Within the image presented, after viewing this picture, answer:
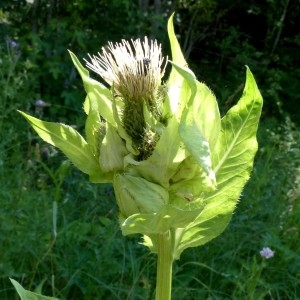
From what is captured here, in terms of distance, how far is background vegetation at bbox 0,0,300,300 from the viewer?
2572 millimetres

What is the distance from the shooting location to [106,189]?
3.56m

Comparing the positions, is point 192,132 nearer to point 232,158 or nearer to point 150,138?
point 150,138

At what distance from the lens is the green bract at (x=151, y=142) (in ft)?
3.13

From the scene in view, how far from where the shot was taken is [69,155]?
3.42 ft

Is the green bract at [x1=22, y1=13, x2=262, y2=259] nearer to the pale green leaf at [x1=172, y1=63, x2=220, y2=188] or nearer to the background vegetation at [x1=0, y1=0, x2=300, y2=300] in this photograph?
the pale green leaf at [x1=172, y1=63, x2=220, y2=188]

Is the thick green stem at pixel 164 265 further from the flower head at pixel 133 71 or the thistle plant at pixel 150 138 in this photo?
the flower head at pixel 133 71

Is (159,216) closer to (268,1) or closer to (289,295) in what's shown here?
(289,295)

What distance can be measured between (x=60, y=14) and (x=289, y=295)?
412 cm

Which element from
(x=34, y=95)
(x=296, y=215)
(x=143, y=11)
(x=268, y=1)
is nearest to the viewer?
(x=296, y=215)

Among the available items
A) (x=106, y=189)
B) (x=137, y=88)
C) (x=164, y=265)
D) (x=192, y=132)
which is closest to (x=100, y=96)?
(x=137, y=88)

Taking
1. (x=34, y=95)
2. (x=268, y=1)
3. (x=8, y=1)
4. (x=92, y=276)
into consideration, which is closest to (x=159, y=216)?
(x=92, y=276)

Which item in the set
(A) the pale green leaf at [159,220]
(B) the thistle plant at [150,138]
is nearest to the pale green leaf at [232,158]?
(B) the thistle plant at [150,138]

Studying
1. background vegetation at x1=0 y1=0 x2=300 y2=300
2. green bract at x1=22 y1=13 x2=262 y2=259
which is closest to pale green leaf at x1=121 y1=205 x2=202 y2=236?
green bract at x1=22 y1=13 x2=262 y2=259

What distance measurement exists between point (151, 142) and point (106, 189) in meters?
2.61
